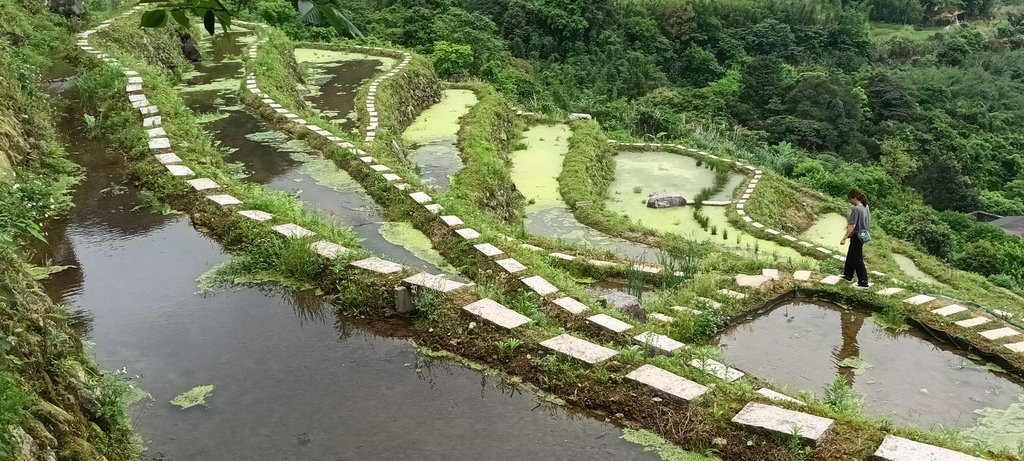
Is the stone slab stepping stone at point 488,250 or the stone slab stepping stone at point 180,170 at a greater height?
the stone slab stepping stone at point 180,170

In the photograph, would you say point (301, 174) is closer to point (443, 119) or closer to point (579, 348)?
point (579, 348)

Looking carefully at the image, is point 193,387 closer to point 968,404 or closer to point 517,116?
point 968,404

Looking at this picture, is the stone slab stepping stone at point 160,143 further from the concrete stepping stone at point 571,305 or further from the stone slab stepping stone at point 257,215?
the concrete stepping stone at point 571,305

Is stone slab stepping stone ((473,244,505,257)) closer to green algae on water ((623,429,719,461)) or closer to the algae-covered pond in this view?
green algae on water ((623,429,719,461))

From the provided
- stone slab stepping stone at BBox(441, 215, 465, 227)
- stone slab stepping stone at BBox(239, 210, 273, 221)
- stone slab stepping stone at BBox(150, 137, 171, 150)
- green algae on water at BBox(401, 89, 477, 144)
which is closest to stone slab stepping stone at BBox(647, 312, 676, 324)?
stone slab stepping stone at BBox(441, 215, 465, 227)

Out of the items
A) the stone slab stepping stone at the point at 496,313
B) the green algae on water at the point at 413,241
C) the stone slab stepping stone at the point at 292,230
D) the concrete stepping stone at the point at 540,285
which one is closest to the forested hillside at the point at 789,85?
the green algae on water at the point at 413,241

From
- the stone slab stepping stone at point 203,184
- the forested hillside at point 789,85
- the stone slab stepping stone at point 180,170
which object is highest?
the stone slab stepping stone at point 180,170
